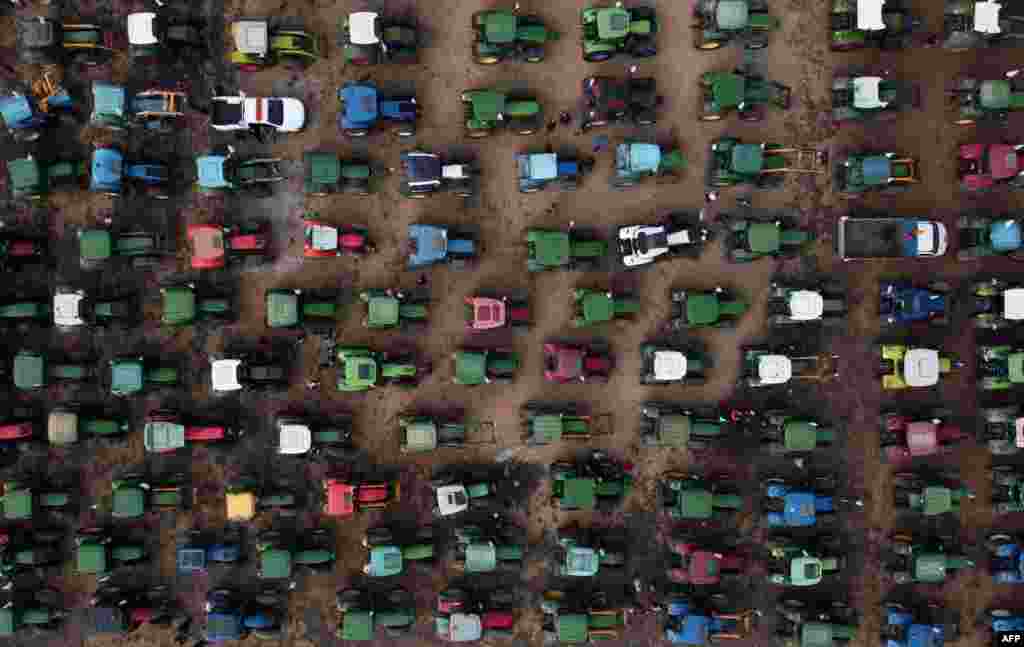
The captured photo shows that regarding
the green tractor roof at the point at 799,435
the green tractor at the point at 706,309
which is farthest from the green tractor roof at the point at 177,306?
the green tractor roof at the point at 799,435

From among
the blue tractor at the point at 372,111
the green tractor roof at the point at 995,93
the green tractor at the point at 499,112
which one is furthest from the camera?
the green tractor roof at the point at 995,93

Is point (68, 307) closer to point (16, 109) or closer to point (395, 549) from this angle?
point (16, 109)

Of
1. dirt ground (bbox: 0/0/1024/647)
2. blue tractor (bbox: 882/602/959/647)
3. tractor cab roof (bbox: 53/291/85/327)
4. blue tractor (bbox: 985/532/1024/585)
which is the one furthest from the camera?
blue tractor (bbox: 985/532/1024/585)

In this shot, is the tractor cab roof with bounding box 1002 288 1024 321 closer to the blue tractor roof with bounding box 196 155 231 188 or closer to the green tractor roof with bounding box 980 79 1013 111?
the green tractor roof with bounding box 980 79 1013 111

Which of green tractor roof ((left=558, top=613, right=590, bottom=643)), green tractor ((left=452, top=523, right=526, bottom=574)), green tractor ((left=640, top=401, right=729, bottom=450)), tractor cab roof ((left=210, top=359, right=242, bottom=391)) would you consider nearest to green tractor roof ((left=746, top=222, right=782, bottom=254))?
green tractor ((left=640, top=401, right=729, bottom=450))

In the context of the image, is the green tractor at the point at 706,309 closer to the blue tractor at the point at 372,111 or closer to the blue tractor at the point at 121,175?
the blue tractor at the point at 372,111

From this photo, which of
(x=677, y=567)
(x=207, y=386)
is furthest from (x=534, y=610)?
(x=207, y=386)

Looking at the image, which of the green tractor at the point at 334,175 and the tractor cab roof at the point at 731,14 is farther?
the green tractor at the point at 334,175
